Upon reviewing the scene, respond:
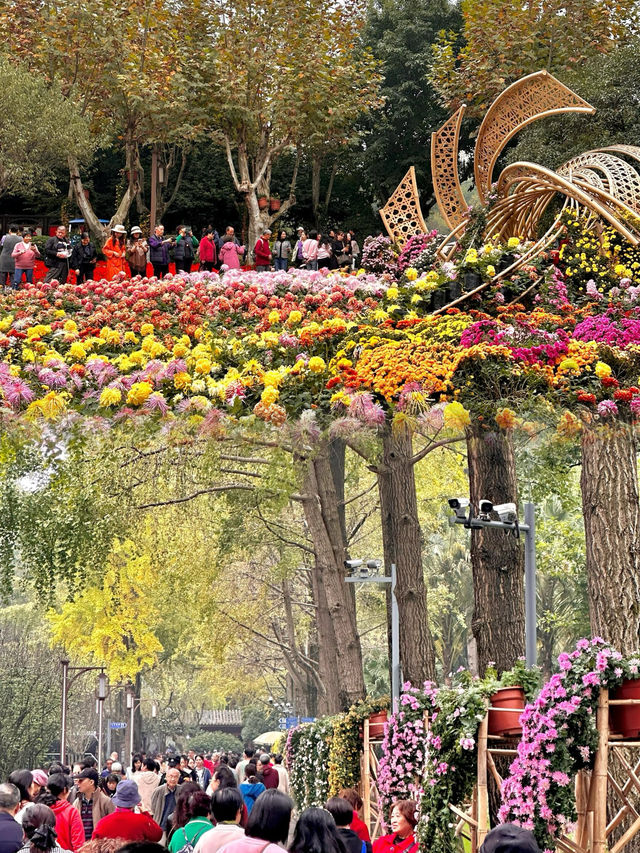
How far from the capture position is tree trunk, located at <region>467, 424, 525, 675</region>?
39.8 ft

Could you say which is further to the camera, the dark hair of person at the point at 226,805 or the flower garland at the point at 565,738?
the flower garland at the point at 565,738

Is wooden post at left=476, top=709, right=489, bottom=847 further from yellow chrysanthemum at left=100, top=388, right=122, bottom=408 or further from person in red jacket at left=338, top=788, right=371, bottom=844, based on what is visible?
yellow chrysanthemum at left=100, top=388, right=122, bottom=408

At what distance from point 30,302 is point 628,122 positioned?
15.6m

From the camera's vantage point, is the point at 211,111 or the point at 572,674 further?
the point at 211,111

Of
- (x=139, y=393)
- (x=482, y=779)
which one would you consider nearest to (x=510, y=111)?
(x=139, y=393)

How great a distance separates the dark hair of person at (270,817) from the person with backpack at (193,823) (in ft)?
8.33

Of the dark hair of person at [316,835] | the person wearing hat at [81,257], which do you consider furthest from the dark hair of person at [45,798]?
the person wearing hat at [81,257]

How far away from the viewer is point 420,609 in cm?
1567

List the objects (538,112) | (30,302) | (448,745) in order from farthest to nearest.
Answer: (538,112) → (30,302) → (448,745)

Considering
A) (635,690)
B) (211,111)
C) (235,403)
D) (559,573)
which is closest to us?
(635,690)

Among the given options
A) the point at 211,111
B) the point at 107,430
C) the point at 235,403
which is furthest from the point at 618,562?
the point at 211,111

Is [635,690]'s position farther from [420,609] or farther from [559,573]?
[559,573]

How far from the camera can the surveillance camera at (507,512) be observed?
35.3 ft

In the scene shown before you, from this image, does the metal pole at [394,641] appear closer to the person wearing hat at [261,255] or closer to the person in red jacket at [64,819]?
the person in red jacket at [64,819]
